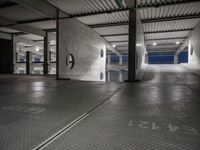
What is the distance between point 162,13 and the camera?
8.97 meters

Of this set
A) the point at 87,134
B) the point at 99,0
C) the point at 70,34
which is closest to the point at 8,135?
the point at 87,134

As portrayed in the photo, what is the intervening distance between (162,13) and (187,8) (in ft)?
4.19

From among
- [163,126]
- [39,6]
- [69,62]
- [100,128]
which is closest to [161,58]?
[69,62]

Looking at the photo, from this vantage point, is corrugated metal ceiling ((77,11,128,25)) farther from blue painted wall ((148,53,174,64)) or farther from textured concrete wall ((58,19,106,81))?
blue painted wall ((148,53,174,64))

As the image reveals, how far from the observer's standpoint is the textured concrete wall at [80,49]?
9148 mm

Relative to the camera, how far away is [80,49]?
1130 centimetres

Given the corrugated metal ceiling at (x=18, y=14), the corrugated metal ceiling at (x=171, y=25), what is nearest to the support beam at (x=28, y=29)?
the corrugated metal ceiling at (x=18, y=14)

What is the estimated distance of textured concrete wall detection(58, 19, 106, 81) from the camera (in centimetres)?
915

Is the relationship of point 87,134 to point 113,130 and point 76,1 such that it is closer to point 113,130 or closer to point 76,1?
point 113,130

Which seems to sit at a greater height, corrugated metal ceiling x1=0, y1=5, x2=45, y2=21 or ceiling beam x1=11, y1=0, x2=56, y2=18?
corrugated metal ceiling x1=0, y1=5, x2=45, y2=21

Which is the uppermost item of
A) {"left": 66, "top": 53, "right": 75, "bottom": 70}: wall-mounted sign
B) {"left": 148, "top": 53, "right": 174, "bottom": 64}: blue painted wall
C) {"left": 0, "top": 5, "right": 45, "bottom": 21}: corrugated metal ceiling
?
{"left": 0, "top": 5, "right": 45, "bottom": 21}: corrugated metal ceiling

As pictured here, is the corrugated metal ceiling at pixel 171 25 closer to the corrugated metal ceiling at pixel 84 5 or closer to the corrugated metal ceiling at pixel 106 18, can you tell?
the corrugated metal ceiling at pixel 106 18

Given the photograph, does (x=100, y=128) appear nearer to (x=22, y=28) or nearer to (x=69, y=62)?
(x=69, y=62)

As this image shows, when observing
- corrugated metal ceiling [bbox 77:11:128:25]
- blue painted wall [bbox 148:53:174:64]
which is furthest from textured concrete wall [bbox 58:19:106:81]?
blue painted wall [bbox 148:53:174:64]
